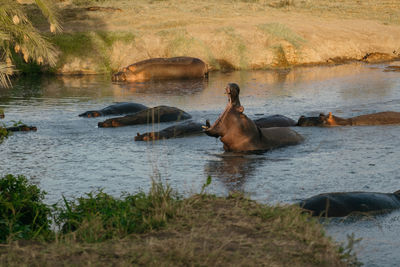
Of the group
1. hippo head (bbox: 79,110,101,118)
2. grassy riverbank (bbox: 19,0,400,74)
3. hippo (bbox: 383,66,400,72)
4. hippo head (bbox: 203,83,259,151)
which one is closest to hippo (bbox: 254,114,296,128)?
hippo head (bbox: 203,83,259,151)

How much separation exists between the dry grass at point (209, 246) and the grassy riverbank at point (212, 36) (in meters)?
19.1

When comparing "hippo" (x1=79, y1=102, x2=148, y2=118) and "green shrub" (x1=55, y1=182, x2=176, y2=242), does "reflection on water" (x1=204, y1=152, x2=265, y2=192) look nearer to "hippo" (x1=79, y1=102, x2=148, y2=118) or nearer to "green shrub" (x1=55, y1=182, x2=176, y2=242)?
"green shrub" (x1=55, y1=182, x2=176, y2=242)

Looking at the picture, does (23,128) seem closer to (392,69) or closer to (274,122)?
(274,122)

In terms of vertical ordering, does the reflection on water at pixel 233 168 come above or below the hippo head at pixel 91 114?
below

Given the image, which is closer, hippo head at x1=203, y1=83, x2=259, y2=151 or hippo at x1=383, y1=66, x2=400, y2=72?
hippo head at x1=203, y1=83, x2=259, y2=151

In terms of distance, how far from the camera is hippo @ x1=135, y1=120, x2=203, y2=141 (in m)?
11.2

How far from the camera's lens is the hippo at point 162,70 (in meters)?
21.5

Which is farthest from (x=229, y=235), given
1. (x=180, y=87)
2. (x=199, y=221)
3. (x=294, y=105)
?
(x=180, y=87)

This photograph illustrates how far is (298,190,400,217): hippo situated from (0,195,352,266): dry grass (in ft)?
3.97

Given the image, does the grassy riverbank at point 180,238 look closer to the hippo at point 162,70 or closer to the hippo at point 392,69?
the hippo at point 162,70

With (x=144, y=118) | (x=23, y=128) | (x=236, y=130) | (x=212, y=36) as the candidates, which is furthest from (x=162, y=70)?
(x=236, y=130)

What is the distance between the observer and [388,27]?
28.8 metres

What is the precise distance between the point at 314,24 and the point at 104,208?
23.7 m

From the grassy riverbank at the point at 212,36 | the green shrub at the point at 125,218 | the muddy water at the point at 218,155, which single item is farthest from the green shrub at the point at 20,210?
the grassy riverbank at the point at 212,36
